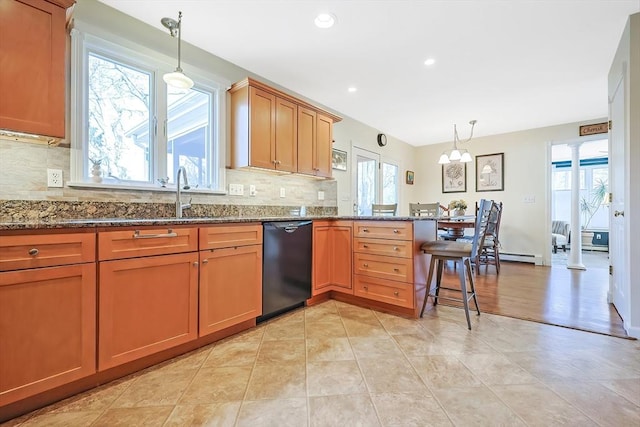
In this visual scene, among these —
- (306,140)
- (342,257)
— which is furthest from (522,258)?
(306,140)

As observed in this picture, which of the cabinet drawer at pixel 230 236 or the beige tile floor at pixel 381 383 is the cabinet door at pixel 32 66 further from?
the beige tile floor at pixel 381 383

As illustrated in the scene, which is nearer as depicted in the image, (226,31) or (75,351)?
(75,351)

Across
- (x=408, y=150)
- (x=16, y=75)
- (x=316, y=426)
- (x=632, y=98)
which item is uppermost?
(x=408, y=150)

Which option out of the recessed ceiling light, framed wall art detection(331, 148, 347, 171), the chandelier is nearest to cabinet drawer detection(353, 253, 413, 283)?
framed wall art detection(331, 148, 347, 171)

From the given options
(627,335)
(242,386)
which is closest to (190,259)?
(242,386)

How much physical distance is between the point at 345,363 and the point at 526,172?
525cm

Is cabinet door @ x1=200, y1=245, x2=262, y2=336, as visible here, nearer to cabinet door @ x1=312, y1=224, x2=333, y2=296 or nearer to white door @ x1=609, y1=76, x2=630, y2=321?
cabinet door @ x1=312, y1=224, x2=333, y2=296

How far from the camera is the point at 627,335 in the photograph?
7.02 ft

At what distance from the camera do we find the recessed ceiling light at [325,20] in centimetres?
226

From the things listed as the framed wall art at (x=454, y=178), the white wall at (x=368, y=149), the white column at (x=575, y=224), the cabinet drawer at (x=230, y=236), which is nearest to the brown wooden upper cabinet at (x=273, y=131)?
the cabinet drawer at (x=230, y=236)

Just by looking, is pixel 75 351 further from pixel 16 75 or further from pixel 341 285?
pixel 341 285

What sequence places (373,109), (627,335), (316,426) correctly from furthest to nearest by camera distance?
(373,109) → (627,335) → (316,426)

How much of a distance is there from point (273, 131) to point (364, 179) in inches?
99.9

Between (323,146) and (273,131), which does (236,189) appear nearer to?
(273,131)
